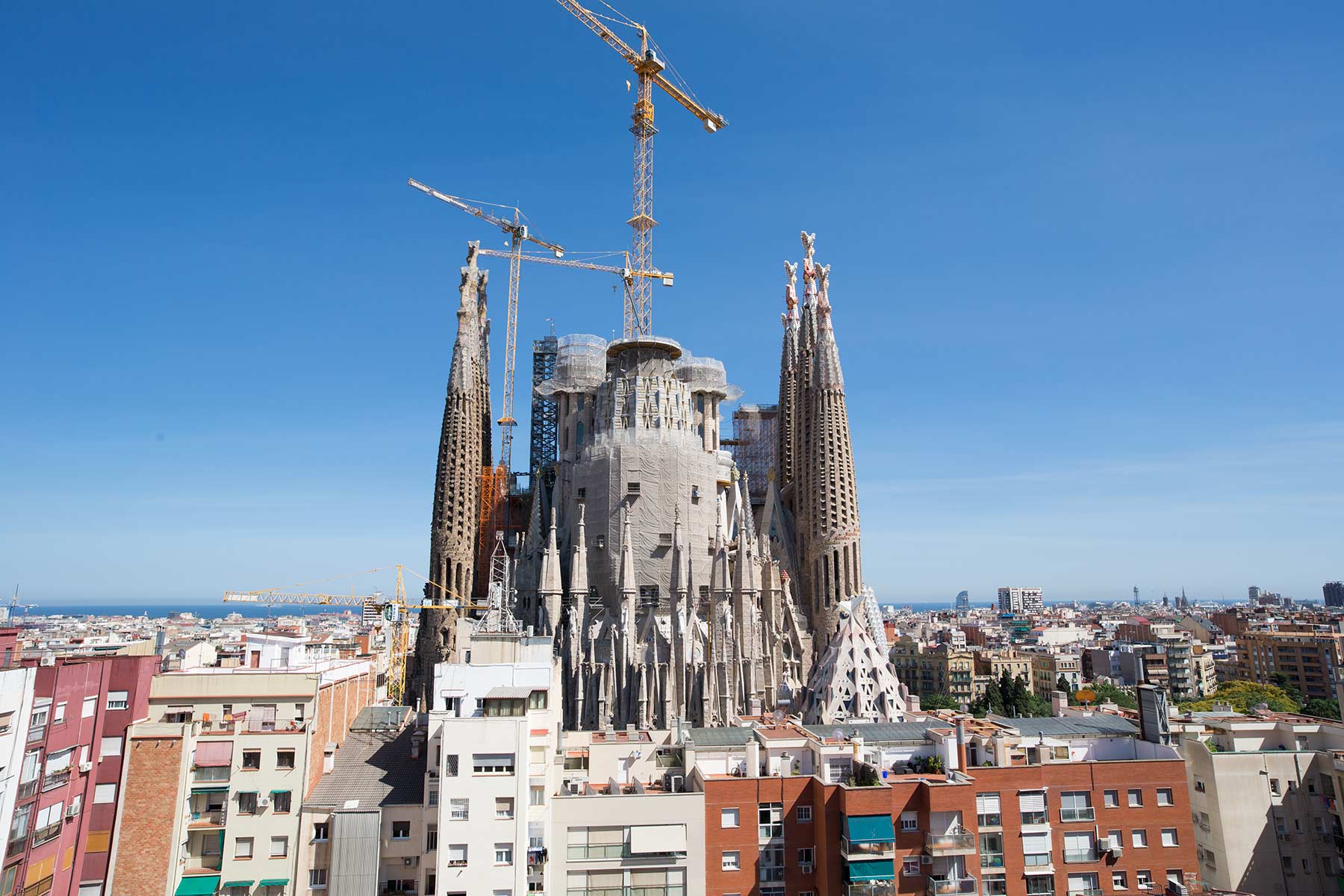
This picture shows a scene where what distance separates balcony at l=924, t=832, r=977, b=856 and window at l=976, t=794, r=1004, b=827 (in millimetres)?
965

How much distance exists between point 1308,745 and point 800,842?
19.8 meters

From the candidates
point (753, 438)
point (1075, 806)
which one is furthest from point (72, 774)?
point (753, 438)

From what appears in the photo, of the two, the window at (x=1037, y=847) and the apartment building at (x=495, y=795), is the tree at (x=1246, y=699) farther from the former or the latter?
the apartment building at (x=495, y=795)

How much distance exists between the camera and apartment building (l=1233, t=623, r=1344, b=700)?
326 ft

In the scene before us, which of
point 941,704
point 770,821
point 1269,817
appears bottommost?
point 941,704

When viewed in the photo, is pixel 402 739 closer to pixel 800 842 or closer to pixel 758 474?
pixel 800 842

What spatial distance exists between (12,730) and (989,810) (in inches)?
1074

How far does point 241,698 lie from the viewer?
30531 millimetres

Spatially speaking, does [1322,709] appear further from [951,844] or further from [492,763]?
[492,763]

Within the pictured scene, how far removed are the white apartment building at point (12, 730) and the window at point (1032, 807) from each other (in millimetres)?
27927

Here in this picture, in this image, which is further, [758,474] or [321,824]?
[758,474]

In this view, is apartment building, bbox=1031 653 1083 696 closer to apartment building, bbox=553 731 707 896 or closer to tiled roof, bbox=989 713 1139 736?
tiled roof, bbox=989 713 1139 736

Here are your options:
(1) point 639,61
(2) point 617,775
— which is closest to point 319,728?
(2) point 617,775

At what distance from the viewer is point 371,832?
26.8m
